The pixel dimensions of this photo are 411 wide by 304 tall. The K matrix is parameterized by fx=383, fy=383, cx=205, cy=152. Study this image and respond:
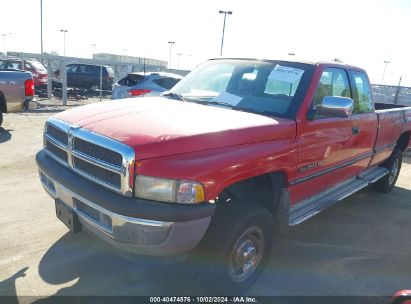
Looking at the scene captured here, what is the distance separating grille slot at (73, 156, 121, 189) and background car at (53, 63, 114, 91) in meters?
18.9

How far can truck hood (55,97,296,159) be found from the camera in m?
2.63

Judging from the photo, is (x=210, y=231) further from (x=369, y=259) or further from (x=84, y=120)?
(x=369, y=259)

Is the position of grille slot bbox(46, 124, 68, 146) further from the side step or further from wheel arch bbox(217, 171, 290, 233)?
the side step

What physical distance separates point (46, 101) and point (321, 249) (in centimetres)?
1490

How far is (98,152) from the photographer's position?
2.77 metres

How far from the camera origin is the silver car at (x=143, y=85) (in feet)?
35.4

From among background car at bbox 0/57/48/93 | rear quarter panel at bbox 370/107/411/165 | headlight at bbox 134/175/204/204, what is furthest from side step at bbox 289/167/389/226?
background car at bbox 0/57/48/93

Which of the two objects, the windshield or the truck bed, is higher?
the windshield

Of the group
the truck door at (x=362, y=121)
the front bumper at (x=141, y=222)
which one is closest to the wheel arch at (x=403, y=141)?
the truck door at (x=362, y=121)

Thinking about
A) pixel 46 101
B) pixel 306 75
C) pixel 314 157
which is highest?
pixel 306 75

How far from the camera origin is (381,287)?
3.61 meters

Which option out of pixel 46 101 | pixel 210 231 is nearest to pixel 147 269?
pixel 210 231

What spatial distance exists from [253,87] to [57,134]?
192cm

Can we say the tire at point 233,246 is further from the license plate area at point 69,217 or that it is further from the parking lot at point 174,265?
the license plate area at point 69,217
